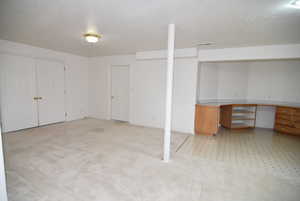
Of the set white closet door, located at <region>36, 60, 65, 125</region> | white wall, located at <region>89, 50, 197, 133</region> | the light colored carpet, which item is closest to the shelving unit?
white wall, located at <region>89, 50, 197, 133</region>

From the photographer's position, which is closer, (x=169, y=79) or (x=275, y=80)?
(x=169, y=79)

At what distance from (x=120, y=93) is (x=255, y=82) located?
483 cm

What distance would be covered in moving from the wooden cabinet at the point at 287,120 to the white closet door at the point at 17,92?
7570mm

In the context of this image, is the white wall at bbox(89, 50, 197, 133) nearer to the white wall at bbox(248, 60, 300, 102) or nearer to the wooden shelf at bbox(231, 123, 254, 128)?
the wooden shelf at bbox(231, 123, 254, 128)

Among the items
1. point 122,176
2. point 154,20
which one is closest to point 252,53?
point 154,20

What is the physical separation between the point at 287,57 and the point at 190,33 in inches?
100

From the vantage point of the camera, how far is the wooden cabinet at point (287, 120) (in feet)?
14.6

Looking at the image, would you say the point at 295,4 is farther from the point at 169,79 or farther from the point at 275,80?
the point at 275,80

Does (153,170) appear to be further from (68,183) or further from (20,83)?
(20,83)

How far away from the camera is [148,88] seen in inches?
203

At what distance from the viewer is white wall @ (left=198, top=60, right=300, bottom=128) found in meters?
4.93

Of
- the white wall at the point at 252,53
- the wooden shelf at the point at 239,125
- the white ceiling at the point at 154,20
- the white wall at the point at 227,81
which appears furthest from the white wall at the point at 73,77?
the wooden shelf at the point at 239,125

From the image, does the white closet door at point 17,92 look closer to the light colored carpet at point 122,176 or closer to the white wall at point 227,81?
the light colored carpet at point 122,176

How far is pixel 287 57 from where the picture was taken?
12.1 ft
